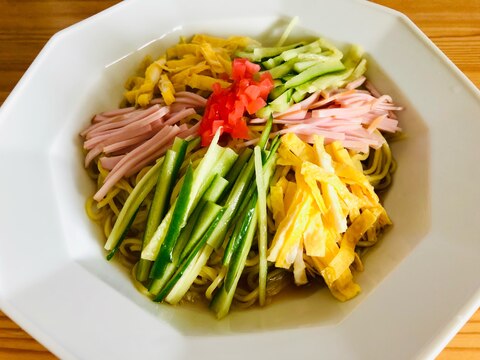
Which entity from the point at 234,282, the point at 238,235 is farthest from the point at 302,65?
the point at 234,282

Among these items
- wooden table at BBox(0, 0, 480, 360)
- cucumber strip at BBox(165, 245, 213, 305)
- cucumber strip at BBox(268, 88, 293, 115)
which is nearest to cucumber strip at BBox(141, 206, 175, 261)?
cucumber strip at BBox(165, 245, 213, 305)

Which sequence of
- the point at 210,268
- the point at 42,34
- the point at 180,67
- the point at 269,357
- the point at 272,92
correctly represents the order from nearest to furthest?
the point at 269,357, the point at 210,268, the point at 272,92, the point at 180,67, the point at 42,34

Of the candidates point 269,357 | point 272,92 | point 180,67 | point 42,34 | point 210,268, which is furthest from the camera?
point 42,34

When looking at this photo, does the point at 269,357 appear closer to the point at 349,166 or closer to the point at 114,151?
the point at 349,166

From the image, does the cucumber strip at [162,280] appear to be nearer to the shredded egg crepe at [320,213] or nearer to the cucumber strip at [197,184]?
the cucumber strip at [197,184]

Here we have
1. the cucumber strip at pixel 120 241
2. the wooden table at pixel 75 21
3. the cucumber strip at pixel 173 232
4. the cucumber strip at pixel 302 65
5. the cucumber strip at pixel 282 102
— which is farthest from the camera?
the wooden table at pixel 75 21

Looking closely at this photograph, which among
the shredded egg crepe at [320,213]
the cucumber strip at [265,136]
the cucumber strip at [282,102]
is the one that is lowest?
the shredded egg crepe at [320,213]

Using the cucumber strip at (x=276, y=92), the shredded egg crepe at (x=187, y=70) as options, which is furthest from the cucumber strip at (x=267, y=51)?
the cucumber strip at (x=276, y=92)

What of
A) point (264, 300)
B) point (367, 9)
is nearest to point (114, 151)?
point (264, 300)
